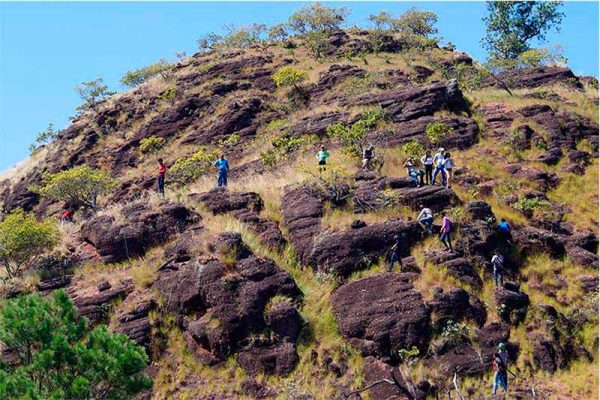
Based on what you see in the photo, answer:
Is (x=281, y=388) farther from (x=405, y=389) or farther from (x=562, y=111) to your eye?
(x=562, y=111)

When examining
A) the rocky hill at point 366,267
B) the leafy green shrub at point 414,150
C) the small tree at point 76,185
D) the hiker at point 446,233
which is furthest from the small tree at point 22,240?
the leafy green shrub at point 414,150

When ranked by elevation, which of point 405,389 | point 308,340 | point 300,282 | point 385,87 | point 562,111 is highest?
point 385,87

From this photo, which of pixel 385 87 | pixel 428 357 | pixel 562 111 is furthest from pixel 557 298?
pixel 385 87

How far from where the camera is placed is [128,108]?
47.7 m

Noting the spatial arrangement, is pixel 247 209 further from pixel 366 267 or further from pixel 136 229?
pixel 366 267

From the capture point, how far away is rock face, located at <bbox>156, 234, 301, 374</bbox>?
701 inches

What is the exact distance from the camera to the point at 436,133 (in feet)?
93.9

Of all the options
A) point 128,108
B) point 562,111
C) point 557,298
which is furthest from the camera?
point 128,108

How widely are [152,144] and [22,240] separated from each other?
19.9 metres

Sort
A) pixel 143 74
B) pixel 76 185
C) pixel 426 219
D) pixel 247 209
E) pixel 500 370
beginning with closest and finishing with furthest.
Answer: pixel 500 370, pixel 426 219, pixel 247 209, pixel 76 185, pixel 143 74

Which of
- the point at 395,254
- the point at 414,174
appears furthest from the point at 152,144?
the point at 395,254

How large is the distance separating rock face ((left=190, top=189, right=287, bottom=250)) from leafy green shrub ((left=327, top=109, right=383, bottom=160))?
582 centimetres

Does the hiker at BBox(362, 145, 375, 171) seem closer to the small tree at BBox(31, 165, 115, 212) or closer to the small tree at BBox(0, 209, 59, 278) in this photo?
the small tree at BBox(0, 209, 59, 278)

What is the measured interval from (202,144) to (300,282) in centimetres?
2090
